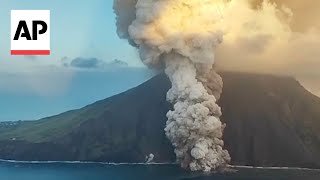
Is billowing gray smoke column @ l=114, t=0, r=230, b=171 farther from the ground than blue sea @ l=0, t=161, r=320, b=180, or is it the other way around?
billowing gray smoke column @ l=114, t=0, r=230, b=171

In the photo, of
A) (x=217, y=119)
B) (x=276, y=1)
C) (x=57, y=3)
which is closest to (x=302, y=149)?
(x=217, y=119)

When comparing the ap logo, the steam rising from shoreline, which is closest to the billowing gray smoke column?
the steam rising from shoreline

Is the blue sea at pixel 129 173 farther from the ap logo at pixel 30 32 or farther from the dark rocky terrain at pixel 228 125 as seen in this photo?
the ap logo at pixel 30 32

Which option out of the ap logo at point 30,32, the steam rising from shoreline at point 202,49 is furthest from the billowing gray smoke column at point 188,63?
the ap logo at point 30,32

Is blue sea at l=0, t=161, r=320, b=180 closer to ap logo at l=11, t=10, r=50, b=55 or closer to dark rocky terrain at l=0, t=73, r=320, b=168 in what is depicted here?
dark rocky terrain at l=0, t=73, r=320, b=168

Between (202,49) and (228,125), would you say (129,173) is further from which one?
(202,49)

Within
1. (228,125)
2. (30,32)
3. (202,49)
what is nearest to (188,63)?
(202,49)
